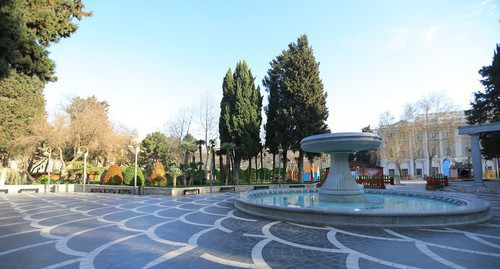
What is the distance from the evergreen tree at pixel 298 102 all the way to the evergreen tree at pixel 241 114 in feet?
7.42

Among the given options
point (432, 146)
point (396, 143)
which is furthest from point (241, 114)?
point (432, 146)

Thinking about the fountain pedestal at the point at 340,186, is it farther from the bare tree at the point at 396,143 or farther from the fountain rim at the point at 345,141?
the bare tree at the point at 396,143

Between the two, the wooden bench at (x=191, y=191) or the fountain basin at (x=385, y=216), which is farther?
the wooden bench at (x=191, y=191)

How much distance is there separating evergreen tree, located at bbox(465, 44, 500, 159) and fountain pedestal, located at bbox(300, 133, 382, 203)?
2379 centimetres

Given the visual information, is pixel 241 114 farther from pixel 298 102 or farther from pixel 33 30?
pixel 33 30

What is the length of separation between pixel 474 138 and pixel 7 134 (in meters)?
41.7

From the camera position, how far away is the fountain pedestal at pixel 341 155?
33.7 ft

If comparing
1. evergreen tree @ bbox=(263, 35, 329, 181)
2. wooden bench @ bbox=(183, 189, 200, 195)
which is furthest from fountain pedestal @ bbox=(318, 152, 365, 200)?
evergreen tree @ bbox=(263, 35, 329, 181)

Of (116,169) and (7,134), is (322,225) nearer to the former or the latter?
(116,169)

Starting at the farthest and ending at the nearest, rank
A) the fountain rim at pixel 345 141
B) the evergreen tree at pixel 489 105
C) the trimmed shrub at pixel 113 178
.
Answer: the evergreen tree at pixel 489 105 < the trimmed shrub at pixel 113 178 < the fountain rim at pixel 345 141

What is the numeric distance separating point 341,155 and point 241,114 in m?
17.6

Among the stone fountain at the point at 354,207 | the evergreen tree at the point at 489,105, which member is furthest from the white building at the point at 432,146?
the stone fountain at the point at 354,207

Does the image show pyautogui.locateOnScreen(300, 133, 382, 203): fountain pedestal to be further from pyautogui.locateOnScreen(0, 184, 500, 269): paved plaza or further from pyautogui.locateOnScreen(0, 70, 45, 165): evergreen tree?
pyautogui.locateOnScreen(0, 70, 45, 165): evergreen tree

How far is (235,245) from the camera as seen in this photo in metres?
5.97
